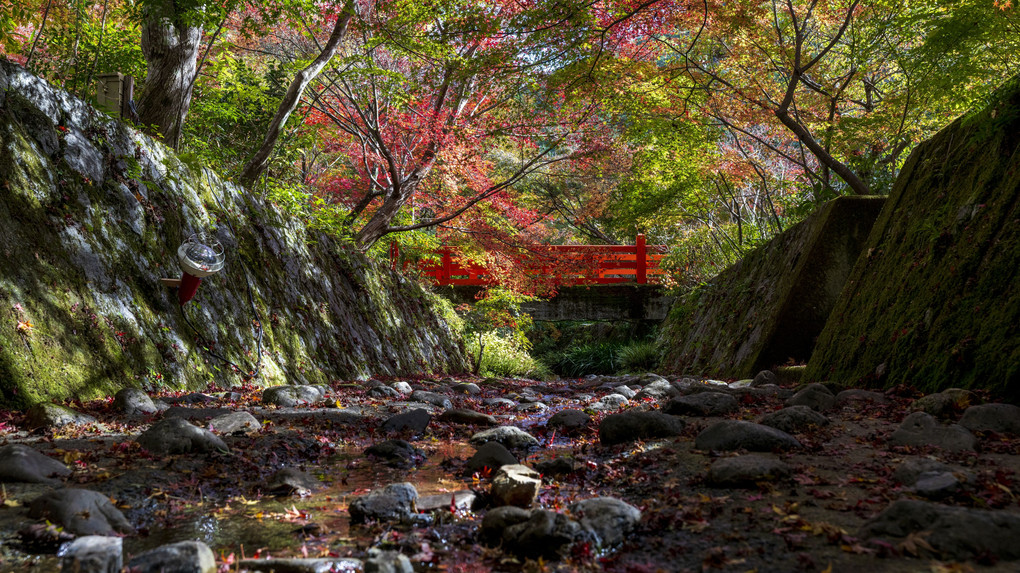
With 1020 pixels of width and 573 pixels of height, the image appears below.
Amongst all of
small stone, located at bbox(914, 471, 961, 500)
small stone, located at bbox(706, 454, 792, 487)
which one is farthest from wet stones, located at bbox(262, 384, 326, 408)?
small stone, located at bbox(914, 471, 961, 500)

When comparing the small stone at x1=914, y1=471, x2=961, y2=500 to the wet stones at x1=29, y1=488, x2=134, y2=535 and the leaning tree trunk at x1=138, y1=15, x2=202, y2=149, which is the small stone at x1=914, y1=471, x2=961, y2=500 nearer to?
the wet stones at x1=29, y1=488, x2=134, y2=535

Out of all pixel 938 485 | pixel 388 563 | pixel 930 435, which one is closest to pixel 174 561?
pixel 388 563

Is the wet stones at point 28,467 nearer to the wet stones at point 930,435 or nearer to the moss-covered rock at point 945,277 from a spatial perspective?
the wet stones at point 930,435

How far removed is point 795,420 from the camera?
3.42 meters

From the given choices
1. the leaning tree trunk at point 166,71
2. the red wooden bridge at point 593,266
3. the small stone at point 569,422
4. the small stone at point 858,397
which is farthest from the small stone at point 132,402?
the red wooden bridge at point 593,266

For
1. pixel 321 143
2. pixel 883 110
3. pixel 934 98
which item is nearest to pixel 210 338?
pixel 321 143

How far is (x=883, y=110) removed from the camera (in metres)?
8.01

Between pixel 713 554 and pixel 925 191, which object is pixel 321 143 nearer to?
pixel 925 191

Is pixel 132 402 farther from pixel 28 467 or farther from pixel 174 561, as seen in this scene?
pixel 174 561

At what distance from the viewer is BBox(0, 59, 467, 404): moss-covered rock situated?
12.3 feet

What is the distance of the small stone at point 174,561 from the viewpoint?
5.40ft

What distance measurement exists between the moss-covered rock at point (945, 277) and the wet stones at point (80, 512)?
12.5 feet

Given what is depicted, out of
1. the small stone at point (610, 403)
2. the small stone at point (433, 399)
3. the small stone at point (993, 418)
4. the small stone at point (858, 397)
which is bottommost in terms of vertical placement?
the small stone at point (433, 399)

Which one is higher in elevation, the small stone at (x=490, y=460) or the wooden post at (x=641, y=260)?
the wooden post at (x=641, y=260)
